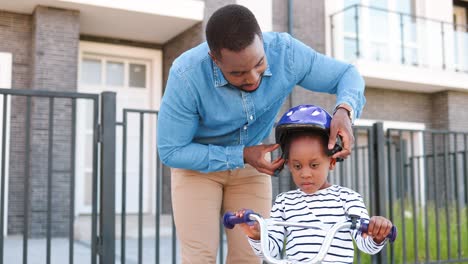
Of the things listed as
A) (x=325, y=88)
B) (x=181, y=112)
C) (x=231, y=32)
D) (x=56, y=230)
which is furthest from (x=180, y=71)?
(x=56, y=230)

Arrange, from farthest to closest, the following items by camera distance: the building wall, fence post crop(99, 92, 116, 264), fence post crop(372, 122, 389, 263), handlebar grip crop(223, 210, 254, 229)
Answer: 1. the building wall
2. fence post crop(372, 122, 389, 263)
3. fence post crop(99, 92, 116, 264)
4. handlebar grip crop(223, 210, 254, 229)

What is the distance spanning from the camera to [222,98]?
2.67 metres

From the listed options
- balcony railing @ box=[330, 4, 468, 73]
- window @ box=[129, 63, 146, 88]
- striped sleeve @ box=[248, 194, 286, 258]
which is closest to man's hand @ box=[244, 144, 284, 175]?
striped sleeve @ box=[248, 194, 286, 258]

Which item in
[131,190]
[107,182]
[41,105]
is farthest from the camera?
[131,190]

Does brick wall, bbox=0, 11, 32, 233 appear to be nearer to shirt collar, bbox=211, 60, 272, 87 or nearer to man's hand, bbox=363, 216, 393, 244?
shirt collar, bbox=211, 60, 272, 87

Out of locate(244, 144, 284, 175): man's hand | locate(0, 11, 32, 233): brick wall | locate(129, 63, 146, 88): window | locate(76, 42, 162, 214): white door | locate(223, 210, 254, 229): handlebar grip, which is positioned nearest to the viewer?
locate(223, 210, 254, 229): handlebar grip

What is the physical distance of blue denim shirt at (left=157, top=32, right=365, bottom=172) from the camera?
266 centimetres

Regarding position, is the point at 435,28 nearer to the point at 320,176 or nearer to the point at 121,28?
the point at 121,28

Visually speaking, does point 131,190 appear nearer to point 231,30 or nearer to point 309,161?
point 309,161

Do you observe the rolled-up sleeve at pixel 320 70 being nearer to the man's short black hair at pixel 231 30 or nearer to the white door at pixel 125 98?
the man's short black hair at pixel 231 30

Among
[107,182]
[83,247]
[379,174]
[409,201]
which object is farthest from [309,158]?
[83,247]

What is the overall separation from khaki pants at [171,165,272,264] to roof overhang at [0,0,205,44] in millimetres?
7721

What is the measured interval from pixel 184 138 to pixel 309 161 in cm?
57

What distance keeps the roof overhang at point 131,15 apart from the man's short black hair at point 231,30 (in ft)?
26.5
